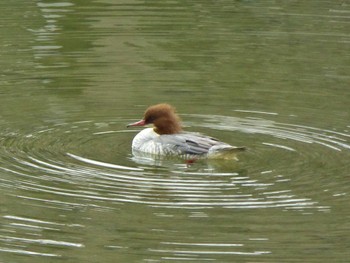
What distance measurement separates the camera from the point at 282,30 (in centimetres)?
1870

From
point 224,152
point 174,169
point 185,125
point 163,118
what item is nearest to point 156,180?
point 174,169

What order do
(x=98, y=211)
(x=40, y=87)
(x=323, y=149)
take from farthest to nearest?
(x=40, y=87)
(x=323, y=149)
(x=98, y=211)

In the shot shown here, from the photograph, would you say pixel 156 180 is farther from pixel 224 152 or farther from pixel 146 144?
pixel 146 144

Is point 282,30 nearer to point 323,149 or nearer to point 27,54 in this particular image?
point 27,54

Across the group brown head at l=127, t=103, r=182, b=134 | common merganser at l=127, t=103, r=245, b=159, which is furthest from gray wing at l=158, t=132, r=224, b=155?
brown head at l=127, t=103, r=182, b=134

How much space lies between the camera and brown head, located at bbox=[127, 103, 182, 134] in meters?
13.6

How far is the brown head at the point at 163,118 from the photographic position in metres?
13.6

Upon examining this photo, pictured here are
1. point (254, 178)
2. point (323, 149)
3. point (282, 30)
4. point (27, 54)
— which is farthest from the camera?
point (282, 30)

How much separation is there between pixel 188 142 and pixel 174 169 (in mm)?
659

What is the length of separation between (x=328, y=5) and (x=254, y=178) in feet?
28.6

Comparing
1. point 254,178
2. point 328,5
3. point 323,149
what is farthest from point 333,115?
point 328,5

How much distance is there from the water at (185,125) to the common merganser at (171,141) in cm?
14

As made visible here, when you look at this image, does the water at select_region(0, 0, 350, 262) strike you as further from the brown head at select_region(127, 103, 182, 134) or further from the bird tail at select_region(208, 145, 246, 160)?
the brown head at select_region(127, 103, 182, 134)

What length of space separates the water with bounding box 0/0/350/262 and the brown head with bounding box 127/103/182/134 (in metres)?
0.36
